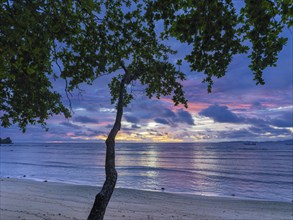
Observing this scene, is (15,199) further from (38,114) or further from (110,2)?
(110,2)

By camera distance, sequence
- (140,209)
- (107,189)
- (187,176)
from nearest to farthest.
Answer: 1. (107,189)
2. (140,209)
3. (187,176)

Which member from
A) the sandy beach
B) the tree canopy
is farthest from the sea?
the tree canopy

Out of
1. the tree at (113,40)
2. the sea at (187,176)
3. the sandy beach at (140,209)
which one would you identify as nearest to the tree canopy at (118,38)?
the tree at (113,40)

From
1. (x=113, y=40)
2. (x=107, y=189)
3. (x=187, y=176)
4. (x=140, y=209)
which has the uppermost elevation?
(x=113, y=40)

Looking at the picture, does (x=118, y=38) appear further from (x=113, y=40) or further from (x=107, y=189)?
(x=107, y=189)

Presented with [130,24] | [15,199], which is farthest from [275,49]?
[15,199]

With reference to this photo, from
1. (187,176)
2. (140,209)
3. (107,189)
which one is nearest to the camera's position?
(107,189)

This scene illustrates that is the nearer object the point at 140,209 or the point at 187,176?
the point at 140,209

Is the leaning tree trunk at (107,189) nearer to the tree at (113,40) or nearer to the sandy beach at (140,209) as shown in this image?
the tree at (113,40)

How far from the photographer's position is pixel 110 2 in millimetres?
8359

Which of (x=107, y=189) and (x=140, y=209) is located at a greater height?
(x=107, y=189)

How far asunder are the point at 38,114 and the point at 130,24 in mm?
4743

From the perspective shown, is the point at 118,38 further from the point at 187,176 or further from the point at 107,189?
the point at 187,176

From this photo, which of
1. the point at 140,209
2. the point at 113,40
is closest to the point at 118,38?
the point at 113,40
